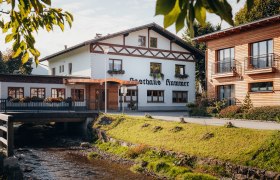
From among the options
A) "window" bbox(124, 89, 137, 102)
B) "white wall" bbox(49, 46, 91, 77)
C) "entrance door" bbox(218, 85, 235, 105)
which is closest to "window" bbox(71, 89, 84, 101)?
"white wall" bbox(49, 46, 91, 77)

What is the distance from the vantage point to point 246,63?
25.3 meters

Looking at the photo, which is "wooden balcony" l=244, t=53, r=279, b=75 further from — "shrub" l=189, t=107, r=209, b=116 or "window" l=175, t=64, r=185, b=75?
"window" l=175, t=64, r=185, b=75

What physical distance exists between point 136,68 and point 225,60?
34.8 feet

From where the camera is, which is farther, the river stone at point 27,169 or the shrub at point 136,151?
the shrub at point 136,151

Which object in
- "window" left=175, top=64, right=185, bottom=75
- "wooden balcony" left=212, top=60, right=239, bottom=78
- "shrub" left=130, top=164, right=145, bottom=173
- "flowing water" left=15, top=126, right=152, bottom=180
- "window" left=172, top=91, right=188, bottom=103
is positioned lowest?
"flowing water" left=15, top=126, right=152, bottom=180

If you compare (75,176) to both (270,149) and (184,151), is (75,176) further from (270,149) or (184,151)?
(270,149)

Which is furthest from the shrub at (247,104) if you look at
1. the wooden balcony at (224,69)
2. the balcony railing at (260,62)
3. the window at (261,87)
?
the wooden balcony at (224,69)

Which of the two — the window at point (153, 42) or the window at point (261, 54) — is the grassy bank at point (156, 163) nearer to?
the window at point (261, 54)

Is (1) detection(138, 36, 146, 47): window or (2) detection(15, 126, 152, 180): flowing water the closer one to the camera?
(2) detection(15, 126, 152, 180): flowing water

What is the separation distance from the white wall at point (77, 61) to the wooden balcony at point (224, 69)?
41.6 feet

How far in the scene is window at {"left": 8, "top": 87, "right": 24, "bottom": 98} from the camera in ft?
96.1

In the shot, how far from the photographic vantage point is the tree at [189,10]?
1.86 meters

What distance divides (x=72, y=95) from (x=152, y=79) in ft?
30.9

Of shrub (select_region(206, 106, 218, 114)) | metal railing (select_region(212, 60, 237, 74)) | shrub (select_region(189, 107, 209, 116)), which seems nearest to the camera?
shrub (select_region(206, 106, 218, 114))
